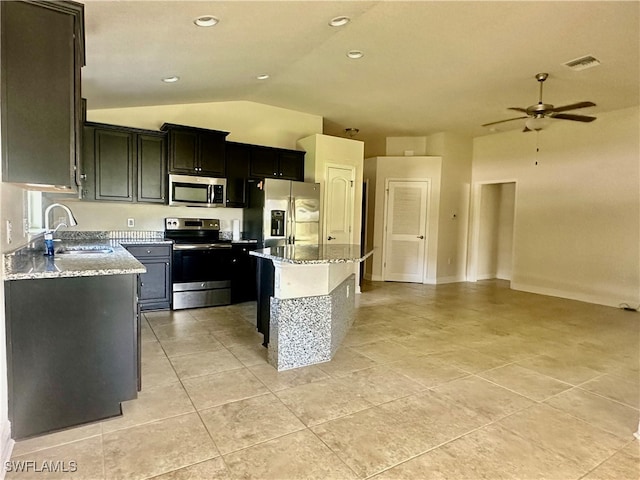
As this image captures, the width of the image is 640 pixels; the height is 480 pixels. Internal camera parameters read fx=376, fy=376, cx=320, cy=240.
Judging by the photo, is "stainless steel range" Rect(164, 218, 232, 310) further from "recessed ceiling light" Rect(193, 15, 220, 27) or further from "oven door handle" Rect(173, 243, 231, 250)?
"recessed ceiling light" Rect(193, 15, 220, 27)

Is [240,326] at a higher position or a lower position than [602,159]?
lower

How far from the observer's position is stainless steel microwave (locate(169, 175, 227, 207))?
16.0ft

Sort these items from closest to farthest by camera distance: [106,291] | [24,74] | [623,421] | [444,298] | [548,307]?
A: [24,74]
[106,291]
[623,421]
[548,307]
[444,298]

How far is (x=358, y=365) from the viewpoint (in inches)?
124

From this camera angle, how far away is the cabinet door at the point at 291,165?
585 cm

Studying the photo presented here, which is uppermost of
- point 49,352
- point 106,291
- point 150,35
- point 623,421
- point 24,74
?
point 150,35

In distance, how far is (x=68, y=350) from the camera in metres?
2.14

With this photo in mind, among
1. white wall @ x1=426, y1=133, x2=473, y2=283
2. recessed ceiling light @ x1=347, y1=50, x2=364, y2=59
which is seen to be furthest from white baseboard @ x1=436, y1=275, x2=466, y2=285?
recessed ceiling light @ x1=347, y1=50, x2=364, y2=59

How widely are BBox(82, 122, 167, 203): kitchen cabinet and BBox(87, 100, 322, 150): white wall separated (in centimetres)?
38

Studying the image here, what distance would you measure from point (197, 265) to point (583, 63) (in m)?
5.03

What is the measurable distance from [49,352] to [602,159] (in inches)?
288

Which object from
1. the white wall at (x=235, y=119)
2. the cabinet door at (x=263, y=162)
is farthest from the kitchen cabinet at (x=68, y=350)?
the cabinet door at (x=263, y=162)

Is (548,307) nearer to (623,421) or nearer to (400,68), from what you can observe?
(623,421)

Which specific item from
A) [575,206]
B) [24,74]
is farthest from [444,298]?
[24,74]
